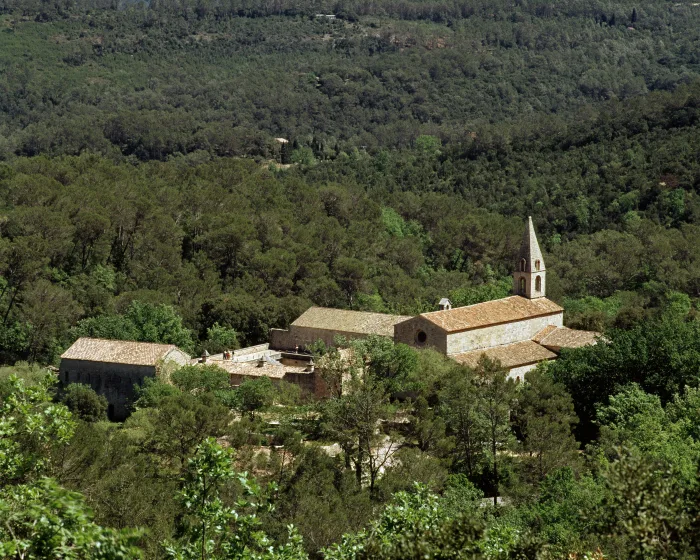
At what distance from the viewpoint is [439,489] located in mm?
23562

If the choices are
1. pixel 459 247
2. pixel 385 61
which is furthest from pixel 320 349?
pixel 385 61

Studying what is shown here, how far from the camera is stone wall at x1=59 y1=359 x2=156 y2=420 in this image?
105 feet

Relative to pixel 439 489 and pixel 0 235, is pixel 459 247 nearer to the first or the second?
pixel 0 235

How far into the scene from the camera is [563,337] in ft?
115

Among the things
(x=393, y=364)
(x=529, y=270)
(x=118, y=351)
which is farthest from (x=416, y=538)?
(x=529, y=270)

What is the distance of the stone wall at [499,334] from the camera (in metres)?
33.2

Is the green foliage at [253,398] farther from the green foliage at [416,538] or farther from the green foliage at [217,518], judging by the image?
the green foliage at [217,518]

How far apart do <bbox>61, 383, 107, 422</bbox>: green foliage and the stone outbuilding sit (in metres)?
0.67

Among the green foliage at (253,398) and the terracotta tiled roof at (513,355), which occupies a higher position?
the green foliage at (253,398)

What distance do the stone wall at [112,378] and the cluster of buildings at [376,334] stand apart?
26 millimetres

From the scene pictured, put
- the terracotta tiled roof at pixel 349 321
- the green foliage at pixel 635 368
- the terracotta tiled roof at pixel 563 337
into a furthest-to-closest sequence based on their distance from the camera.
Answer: the terracotta tiled roof at pixel 349 321
the terracotta tiled roof at pixel 563 337
the green foliage at pixel 635 368

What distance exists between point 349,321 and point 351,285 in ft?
26.5

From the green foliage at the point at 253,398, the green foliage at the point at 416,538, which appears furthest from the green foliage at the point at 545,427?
the green foliage at the point at 416,538

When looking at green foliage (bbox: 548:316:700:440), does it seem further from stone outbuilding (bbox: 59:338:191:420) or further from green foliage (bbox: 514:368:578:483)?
stone outbuilding (bbox: 59:338:191:420)
